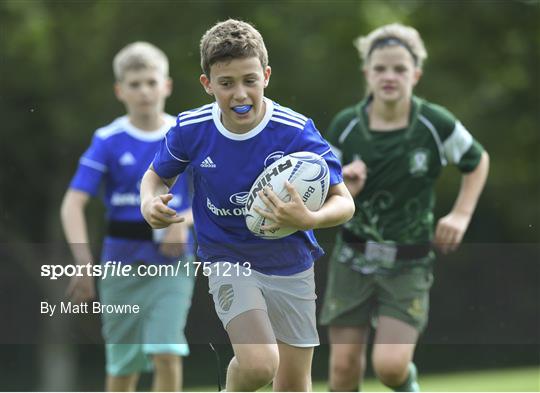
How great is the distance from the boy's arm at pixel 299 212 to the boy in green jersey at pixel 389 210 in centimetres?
145

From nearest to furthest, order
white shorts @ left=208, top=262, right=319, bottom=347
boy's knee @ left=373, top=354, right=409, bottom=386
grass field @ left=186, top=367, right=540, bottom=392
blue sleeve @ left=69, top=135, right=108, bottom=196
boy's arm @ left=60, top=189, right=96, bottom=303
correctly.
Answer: white shorts @ left=208, top=262, right=319, bottom=347, boy's knee @ left=373, top=354, right=409, bottom=386, boy's arm @ left=60, top=189, right=96, bottom=303, blue sleeve @ left=69, top=135, right=108, bottom=196, grass field @ left=186, top=367, right=540, bottom=392

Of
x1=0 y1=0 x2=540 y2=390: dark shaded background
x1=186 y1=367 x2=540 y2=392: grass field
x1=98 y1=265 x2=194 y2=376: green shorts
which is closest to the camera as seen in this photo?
x1=98 y1=265 x2=194 y2=376: green shorts

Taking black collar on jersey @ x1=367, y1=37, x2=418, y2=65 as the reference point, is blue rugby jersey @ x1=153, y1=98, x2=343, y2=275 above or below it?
below

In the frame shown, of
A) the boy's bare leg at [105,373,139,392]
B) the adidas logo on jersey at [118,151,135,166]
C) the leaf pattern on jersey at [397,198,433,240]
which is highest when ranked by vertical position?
the adidas logo on jersey at [118,151,135,166]

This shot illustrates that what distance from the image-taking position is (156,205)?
417cm

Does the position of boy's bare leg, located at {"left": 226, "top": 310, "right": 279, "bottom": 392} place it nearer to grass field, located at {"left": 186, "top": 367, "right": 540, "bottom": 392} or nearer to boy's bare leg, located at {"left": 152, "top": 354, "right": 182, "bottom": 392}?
boy's bare leg, located at {"left": 152, "top": 354, "right": 182, "bottom": 392}

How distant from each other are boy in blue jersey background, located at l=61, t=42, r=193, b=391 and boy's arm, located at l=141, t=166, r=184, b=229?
160 cm

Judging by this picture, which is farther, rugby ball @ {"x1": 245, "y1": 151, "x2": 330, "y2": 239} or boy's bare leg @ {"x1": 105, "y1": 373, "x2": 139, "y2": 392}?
boy's bare leg @ {"x1": 105, "y1": 373, "x2": 139, "y2": 392}

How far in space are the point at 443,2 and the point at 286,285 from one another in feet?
40.3

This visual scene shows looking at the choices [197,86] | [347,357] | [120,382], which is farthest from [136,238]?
[197,86]

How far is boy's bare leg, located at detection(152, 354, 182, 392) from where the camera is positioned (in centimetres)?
612

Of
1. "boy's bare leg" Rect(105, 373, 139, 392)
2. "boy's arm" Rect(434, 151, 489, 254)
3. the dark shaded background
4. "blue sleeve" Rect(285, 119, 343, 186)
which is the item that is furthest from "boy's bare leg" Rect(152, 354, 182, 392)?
the dark shaded background

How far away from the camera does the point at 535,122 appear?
1669 centimetres

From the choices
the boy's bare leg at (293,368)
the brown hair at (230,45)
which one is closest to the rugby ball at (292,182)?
the brown hair at (230,45)
